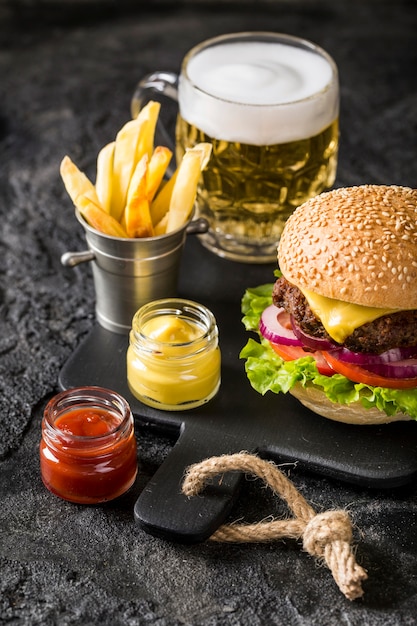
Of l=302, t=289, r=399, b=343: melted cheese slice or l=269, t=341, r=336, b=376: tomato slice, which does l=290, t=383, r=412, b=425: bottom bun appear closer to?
l=269, t=341, r=336, b=376: tomato slice

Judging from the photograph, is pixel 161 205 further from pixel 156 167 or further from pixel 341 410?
pixel 341 410

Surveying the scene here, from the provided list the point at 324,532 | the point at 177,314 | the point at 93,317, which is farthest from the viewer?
the point at 93,317

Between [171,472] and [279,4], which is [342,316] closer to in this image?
[171,472]

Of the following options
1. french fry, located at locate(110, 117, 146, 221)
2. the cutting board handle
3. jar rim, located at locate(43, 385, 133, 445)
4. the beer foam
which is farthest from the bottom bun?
the beer foam

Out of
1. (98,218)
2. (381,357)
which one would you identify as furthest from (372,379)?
(98,218)

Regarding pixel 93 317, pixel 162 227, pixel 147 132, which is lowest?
pixel 93 317
